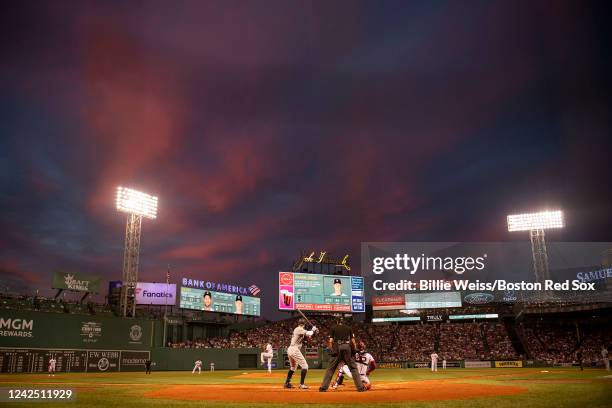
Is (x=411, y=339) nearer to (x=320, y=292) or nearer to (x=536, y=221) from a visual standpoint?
(x=320, y=292)

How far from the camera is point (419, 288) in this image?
236 ft

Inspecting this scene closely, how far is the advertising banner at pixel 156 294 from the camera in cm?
6084

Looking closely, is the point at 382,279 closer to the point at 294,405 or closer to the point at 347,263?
the point at 347,263

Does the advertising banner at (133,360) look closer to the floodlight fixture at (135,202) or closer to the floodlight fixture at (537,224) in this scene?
the floodlight fixture at (135,202)

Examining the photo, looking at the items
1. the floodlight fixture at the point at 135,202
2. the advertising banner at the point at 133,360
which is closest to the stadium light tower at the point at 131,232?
the floodlight fixture at the point at 135,202

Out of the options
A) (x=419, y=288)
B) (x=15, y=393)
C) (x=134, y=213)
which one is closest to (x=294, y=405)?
(x=15, y=393)

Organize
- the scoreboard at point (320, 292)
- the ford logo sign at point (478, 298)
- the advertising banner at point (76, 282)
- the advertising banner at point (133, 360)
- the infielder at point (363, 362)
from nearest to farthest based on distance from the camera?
the infielder at point (363, 362)
the advertising banner at point (133, 360)
the advertising banner at point (76, 282)
the scoreboard at point (320, 292)
the ford logo sign at point (478, 298)

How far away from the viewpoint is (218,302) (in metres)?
65.6

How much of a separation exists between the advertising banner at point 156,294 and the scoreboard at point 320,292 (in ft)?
44.2

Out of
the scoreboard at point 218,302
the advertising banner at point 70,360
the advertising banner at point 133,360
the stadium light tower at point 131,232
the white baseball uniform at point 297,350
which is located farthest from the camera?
the scoreboard at point 218,302

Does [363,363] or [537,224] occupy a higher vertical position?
[537,224]

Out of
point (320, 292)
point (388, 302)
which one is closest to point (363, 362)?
point (320, 292)

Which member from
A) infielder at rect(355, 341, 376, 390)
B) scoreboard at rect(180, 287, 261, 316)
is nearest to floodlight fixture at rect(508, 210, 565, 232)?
scoreboard at rect(180, 287, 261, 316)

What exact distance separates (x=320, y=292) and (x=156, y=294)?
20909mm
